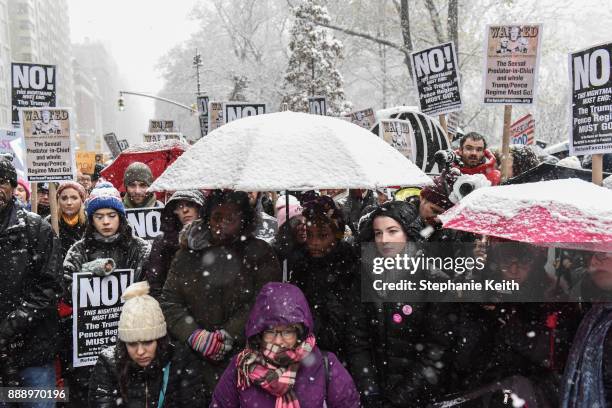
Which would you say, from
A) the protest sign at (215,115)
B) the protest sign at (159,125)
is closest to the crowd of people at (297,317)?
the protest sign at (215,115)

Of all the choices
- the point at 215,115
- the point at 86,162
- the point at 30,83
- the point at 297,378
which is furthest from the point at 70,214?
the point at 86,162

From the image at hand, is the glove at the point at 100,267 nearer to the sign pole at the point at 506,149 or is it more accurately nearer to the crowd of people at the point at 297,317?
the crowd of people at the point at 297,317

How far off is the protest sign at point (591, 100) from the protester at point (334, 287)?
2.00 meters

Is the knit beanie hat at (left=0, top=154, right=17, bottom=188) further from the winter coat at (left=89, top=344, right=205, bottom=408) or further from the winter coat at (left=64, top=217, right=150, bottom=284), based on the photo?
the winter coat at (left=89, top=344, right=205, bottom=408)

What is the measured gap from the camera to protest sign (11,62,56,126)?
6.58 meters

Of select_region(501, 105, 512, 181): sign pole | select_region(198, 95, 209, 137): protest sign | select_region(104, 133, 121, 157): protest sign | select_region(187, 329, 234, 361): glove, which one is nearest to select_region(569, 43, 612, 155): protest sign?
select_region(501, 105, 512, 181): sign pole

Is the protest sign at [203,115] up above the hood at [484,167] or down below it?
above

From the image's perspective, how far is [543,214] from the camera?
246 centimetres

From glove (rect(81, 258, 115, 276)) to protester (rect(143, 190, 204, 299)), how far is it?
0.25m

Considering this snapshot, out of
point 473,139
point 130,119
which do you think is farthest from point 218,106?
point 130,119

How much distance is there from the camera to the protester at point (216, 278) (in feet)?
11.2

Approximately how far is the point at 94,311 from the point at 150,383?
99 cm

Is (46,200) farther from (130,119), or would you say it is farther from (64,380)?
(130,119)

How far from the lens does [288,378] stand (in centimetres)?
277
